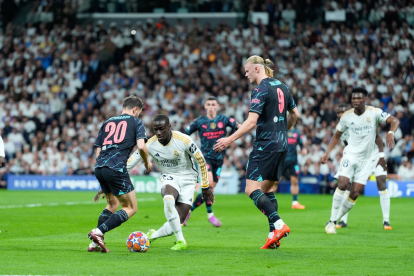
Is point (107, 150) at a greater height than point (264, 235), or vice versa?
point (107, 150)

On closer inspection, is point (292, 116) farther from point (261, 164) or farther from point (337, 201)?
point (337, 201)

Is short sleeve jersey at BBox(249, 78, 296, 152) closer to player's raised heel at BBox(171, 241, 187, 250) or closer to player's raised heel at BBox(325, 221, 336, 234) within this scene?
player's raised heel at BBox(171, 241, 187, 250)

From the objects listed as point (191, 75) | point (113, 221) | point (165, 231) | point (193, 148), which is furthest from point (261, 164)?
point (191, 75)

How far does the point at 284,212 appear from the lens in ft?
50.0

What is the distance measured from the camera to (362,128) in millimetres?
10703

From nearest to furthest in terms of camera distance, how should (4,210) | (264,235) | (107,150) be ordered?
(107,150) → (264,235) → (4,210)

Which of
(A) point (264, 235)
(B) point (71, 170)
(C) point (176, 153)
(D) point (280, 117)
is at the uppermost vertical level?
(D) point (280, 117)

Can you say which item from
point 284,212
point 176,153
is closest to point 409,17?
point 284,212

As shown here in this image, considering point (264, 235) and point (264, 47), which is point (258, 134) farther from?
point (264, 47)

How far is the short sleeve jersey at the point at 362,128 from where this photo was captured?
10.6 metres

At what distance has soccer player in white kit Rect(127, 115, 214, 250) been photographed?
8.12 metres

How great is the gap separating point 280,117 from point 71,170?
757 inches

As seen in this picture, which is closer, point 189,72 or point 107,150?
point 107,150

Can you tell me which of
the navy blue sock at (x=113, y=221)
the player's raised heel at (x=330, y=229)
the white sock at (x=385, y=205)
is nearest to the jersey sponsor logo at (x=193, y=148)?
the navy blue sock at (x=113, y=221)
